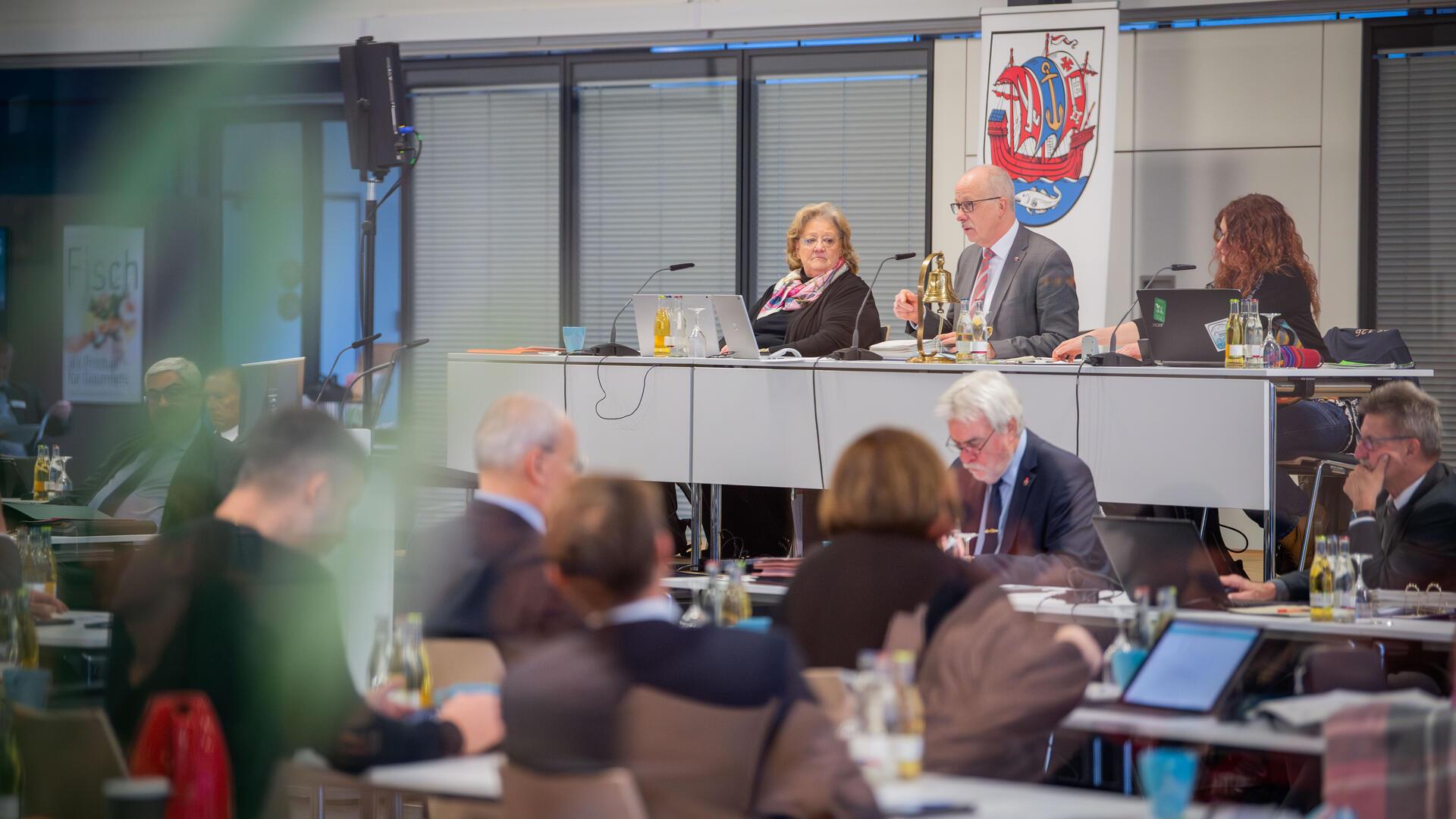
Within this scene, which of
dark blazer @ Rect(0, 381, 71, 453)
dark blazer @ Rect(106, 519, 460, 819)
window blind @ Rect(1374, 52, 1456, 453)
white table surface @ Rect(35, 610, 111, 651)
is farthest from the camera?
dark blazer @ Rect(0, 381, 71, 453)

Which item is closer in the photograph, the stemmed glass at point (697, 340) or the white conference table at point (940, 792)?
the white conference table at point (940, 792)

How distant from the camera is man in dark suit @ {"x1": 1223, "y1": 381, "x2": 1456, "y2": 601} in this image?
3.30 m

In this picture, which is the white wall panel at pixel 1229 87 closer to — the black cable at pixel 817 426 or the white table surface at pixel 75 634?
the black cable at pixel 817 426

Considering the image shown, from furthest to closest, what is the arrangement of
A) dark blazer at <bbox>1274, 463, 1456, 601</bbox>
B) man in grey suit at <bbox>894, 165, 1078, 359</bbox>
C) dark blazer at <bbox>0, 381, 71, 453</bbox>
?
dark blazer at <bbox>0, 381, 71, 453</bbox> → man in grey suit at <bbox>894, 165, 1078, 359</bbox> → dark blazer at <bbox>1274, 463, 1456, 601</bbox>

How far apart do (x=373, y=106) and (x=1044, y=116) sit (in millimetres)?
3060

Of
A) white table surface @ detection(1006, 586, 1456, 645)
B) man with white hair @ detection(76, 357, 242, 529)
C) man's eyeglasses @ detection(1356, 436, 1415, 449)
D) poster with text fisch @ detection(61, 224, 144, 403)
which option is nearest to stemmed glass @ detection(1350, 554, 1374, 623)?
white table surface @ detection(1006, 586, 1456, 645)

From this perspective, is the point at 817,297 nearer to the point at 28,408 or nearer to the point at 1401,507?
the point at 1401,507

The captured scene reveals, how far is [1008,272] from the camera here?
5211 mm

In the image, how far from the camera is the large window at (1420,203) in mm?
6812

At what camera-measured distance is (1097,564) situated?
353 centimetres

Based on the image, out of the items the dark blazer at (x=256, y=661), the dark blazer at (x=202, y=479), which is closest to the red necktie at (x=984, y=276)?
the dark blazer at (x=202, y=479)

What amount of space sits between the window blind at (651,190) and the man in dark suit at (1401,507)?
4.81 metres

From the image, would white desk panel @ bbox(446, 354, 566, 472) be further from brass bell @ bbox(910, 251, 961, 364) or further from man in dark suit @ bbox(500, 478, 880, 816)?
man in dark suit @ bbox(500, 478, 880, 816)

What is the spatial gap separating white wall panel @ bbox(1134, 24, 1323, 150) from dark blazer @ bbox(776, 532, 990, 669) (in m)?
5.36
